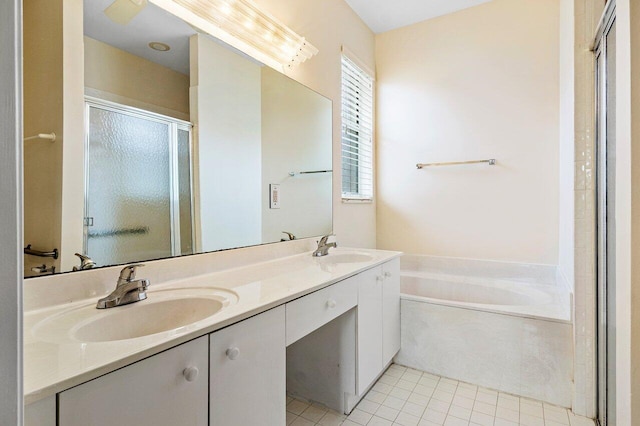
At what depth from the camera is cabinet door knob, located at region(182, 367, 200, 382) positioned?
78 cm

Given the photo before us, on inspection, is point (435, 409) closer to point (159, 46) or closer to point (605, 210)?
point (605, 210)

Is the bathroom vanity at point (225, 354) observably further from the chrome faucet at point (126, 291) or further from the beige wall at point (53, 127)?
the beige wall at point (53, 127)

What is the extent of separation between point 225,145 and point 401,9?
6.75 ft

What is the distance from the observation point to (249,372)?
3.18ft

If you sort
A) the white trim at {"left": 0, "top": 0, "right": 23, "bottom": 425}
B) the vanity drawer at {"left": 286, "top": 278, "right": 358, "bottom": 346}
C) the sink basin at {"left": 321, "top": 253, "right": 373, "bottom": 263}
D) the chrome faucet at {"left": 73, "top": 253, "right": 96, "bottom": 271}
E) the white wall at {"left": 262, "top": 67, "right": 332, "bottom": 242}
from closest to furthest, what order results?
1. the white trim at {"left": 0, "top": 0, "right": 23, "bottom": 425}
2. the chrome faucet at {"left": 73, "top": 253, "right": 96, "bottom": 271}
3. the vanity drawer at {"left": 286, "top": 278, "right": 358, "bottom": 346}
4. the white wall at {"left": 262, "top": 67, "right": 332, "bottom": 242}
5. the sink basin at {"left": 321, "top": 253, "right": 373, "bottom": 263}

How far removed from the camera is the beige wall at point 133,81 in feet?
3.54

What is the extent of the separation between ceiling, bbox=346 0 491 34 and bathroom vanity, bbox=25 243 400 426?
209 centimetres

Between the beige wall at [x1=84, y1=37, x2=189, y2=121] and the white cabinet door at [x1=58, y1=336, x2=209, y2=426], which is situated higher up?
the beige wall at [x1=84, y1=37, x2=189, y2=121]

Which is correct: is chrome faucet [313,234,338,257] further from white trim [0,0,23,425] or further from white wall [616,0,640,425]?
white trim [0,0,23,425]

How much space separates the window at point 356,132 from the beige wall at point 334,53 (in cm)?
12
